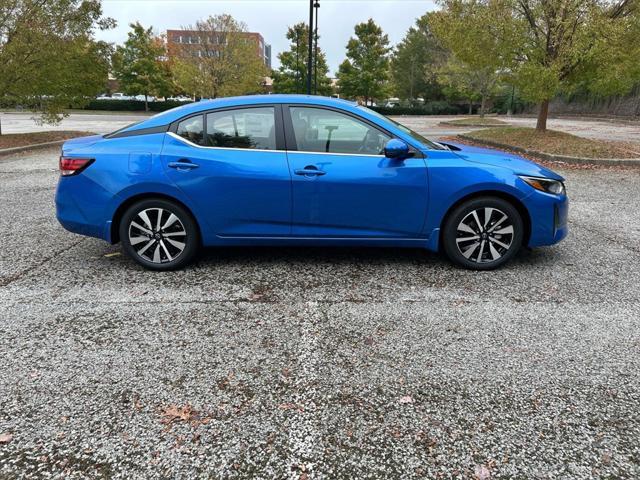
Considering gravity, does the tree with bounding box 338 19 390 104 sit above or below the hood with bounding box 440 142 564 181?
above

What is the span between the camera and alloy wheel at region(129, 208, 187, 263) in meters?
4.36

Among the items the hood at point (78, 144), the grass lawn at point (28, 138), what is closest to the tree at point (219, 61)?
the grass lawn at point (28, 138)

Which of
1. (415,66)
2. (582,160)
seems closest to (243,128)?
(582,160)

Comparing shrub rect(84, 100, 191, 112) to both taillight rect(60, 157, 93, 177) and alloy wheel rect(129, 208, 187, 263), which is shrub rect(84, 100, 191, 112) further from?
alloy wheel rect(129, 208, 187, 263)

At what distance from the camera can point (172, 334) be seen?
3305 mm

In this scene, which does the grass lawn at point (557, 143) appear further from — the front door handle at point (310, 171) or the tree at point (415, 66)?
the tree at point (415, 66)

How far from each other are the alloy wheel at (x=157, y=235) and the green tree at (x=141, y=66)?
49.0m

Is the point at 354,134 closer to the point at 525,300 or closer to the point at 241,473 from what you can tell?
the point at 525,300

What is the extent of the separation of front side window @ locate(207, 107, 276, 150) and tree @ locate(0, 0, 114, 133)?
39.0 ft

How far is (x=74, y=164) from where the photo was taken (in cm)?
435

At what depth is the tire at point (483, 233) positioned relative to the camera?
4371mm

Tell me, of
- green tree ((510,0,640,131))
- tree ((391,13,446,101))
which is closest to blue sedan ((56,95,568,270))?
green tree ((510,0,640,131))

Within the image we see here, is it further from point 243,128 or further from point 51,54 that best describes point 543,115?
point 51,54

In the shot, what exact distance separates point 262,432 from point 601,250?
445 cm
